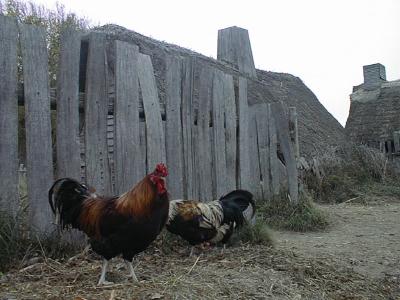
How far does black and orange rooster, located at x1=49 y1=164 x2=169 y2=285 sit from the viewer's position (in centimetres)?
339

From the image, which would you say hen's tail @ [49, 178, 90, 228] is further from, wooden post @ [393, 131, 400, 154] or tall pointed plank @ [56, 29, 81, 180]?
wooden post @ [393, 131, 400, 154]

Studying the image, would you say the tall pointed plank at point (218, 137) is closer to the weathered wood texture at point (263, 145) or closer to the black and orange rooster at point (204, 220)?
the black and orange rooster at point (204, 220)

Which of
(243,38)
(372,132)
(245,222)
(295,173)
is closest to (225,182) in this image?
(245,222)

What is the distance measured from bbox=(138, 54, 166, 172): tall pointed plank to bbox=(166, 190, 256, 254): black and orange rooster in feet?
1.83

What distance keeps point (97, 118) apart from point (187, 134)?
138 centimetres

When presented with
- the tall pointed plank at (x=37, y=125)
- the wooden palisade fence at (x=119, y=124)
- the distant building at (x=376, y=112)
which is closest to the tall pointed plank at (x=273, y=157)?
the wooden palisade fence at (x=119, y=124)

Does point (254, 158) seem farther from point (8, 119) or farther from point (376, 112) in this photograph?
point (376, 112)

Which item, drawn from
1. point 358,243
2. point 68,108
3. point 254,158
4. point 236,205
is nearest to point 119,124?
point 68,108

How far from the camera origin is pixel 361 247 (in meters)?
5.99

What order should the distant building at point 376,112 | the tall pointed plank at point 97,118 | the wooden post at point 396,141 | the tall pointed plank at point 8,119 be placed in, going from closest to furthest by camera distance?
the tall pointed plank at point 8,119 < the tall pointed plank at point 97,118 < the wooden post at point 396,141 < the distant building at point 376,112

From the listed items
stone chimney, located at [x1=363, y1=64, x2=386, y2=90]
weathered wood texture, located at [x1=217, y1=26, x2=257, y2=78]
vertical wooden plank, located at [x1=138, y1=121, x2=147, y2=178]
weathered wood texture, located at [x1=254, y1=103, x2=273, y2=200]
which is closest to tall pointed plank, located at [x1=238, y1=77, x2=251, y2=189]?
weathered wood texture, located at [x1=254, y1=103, x2=273, y2=200]

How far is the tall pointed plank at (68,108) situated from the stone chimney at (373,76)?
25.3 metres

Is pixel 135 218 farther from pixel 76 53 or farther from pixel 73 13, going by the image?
pixel 73 13

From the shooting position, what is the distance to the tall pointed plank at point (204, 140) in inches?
222
